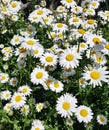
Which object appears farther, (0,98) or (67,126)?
(0,98)

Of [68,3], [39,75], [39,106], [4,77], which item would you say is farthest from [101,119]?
[68,3]

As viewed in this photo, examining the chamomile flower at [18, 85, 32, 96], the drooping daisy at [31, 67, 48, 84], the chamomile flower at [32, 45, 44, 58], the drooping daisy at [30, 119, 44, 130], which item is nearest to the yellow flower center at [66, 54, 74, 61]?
the drooping daisy at [31, 67, 48, 84]

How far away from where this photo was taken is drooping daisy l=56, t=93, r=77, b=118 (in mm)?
3791

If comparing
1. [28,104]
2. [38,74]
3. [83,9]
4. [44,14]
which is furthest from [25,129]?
[83,9]

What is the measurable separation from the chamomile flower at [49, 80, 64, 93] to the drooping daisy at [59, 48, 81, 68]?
0.26 meters

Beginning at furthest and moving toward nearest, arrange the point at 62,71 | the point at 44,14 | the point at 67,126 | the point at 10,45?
the point at 10,45 < the point at 44,14 < the point at 62,71 < the point at 67,126

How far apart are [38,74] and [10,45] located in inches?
52.9

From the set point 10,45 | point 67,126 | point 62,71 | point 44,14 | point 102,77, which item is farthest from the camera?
Answer: point 10,45

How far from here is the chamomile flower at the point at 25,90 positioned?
4251 mm

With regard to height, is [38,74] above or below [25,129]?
above

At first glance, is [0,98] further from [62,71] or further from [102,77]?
[102,77]

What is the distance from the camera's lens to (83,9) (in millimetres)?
5035

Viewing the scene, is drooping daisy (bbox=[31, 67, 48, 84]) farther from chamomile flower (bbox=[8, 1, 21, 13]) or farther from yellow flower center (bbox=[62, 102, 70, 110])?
chamomile flower (bbox=[8, 1, 21, 13])

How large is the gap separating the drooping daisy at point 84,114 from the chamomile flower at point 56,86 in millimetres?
364
